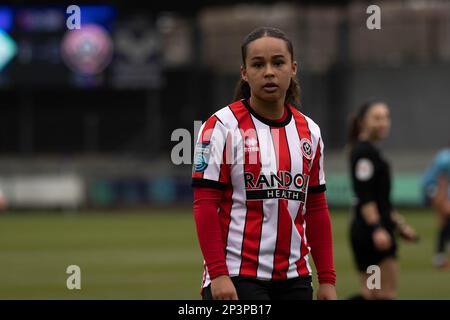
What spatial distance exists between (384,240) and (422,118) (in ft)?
92.5

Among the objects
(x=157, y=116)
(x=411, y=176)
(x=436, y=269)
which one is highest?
(x=157, y=116)

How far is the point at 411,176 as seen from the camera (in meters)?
33.2

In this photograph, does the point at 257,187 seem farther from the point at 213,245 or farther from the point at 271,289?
the point at 271,289

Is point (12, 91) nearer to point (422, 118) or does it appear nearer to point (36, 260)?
point (422, 118)

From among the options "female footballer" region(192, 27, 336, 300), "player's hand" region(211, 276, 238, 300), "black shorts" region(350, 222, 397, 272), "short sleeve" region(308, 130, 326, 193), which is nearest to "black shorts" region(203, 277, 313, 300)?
"female footballer" region(192, 27, 336, 300)

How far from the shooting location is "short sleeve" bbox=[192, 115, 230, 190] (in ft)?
17.4

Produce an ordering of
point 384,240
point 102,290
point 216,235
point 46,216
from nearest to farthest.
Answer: point 216,235
point 384,240
point 102,290
point 46,216

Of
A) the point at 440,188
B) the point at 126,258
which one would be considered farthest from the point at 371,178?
the point at 126,258

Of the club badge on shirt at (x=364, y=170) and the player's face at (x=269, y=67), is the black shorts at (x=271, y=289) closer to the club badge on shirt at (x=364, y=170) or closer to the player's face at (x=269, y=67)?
the player's face at (x=269, y=67)

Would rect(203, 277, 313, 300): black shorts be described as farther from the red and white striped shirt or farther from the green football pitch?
the green football pitch

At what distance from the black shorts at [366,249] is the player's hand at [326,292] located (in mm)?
3869

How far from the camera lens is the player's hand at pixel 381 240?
9148 millimetres

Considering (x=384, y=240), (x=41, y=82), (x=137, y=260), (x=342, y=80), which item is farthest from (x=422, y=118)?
(x=384, y=240)

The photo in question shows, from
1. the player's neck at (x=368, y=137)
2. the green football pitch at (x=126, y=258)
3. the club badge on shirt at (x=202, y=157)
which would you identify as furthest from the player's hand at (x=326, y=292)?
the green football pitch at (x=126, y=258)
